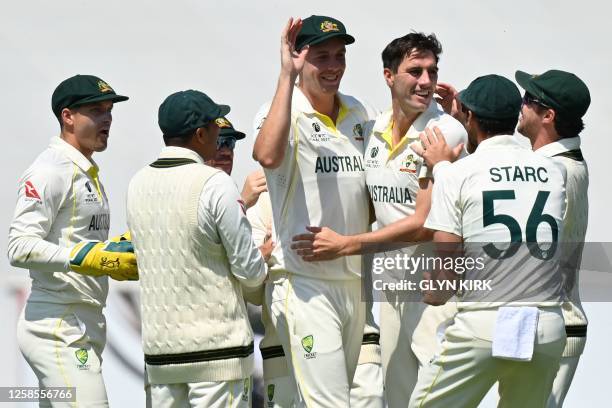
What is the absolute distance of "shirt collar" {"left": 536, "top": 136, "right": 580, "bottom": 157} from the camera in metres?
5.39

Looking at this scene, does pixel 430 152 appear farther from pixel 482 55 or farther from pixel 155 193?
pixel 482 55

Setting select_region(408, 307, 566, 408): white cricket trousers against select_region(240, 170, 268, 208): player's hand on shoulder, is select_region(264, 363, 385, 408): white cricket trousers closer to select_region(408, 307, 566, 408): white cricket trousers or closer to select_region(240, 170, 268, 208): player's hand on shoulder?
select_region(408, 307, 566, 408): white cricket trousers

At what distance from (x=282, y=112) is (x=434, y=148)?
0.58 m

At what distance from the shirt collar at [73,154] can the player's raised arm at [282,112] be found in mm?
790

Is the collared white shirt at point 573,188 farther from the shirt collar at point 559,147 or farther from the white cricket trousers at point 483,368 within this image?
the white cricket trousers at point 483,368

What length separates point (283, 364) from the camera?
577cm

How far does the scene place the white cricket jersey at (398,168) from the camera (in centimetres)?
536

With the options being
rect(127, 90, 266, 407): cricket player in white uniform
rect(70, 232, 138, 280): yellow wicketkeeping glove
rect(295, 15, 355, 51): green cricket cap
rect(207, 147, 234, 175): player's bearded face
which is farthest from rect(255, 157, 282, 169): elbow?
rect(207, 147, 234, 175): player's bearded face

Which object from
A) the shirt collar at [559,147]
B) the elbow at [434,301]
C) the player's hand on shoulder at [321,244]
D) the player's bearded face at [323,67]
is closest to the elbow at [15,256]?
the player's hand on shoulder at [321,244]

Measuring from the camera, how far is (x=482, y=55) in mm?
7176

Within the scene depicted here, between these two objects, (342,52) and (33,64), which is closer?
(342,52)

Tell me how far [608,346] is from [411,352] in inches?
56.8

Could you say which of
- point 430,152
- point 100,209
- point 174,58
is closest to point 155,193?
point 100,209

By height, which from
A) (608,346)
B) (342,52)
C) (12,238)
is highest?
(342,52)
